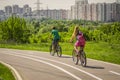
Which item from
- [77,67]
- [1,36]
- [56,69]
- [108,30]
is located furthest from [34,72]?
[108,30]

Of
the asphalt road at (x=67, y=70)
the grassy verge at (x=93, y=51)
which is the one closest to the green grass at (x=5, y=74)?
the asphalt road at (x=67, y=70)

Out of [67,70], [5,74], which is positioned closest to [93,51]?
[67,70]

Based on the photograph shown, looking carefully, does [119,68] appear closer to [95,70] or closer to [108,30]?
[95,70]

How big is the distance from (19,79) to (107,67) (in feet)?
12.4

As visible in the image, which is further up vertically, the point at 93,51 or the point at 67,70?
the point at 67,70

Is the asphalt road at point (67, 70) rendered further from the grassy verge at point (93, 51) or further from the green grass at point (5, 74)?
the grassy verge at point (93, 51)

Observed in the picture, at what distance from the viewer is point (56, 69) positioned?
12.0 meters

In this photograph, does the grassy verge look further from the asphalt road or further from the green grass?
the green grass

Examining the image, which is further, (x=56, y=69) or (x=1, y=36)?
(x=1, y=36)

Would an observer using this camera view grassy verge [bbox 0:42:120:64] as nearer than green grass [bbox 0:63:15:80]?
No

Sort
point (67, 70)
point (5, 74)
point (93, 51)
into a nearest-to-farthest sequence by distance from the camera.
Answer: point (5, 74) → point (67, 70) → point (93, 51)

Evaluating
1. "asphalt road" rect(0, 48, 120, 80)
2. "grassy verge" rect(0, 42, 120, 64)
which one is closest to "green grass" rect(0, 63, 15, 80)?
"asphalt road" rect(0, 48, 120, 80)

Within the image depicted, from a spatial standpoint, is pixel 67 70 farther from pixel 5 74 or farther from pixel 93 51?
pixel 93 51

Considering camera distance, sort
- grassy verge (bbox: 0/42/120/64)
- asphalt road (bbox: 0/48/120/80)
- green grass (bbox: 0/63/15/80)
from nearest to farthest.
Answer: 1. asphalt road (bbox: 0/48/120/80)
2. green grass (bbox: 0/63/15/80)
3. grassy verge (bbox: 0/42/120/64)
